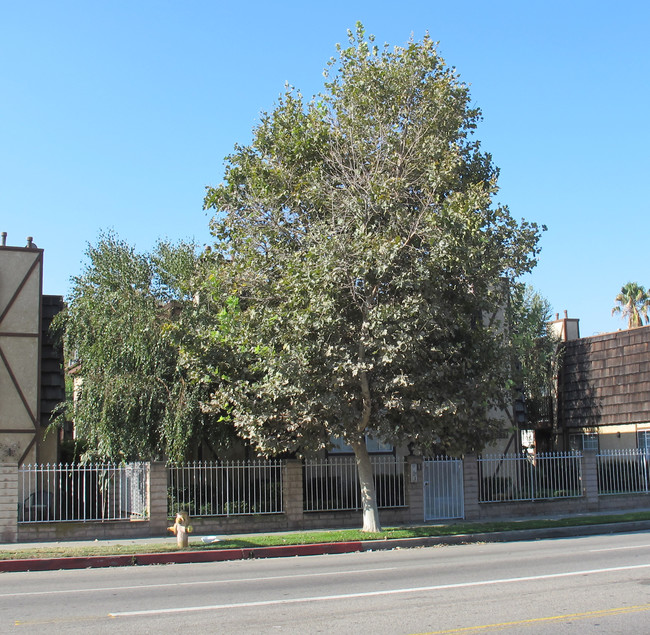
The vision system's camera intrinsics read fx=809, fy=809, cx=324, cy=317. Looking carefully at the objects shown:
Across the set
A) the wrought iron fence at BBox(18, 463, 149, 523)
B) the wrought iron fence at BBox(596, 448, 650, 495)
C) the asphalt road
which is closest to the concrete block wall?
the wrought iron fence at BBox(18, 463, 149, 523)

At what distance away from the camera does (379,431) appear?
17328mm

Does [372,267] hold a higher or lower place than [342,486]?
higher

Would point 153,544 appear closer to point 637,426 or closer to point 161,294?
point 161,294

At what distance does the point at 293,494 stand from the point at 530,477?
7379 mm

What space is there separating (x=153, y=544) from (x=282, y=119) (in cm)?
1079

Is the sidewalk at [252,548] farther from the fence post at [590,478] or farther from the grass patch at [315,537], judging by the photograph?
the fence post at [590,478]

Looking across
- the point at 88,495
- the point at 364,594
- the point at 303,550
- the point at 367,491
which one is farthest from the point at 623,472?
the point at 364,594

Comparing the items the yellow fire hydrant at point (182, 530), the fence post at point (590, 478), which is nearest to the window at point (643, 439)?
the fence post at point (590, 478)

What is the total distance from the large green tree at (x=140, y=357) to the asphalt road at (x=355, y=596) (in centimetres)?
602

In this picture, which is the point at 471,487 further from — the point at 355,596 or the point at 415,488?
the point at 355,596

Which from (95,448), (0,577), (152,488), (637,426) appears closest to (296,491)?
(152,488)

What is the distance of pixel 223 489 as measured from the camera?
19406 mm

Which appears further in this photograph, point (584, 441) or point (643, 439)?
point (584, 441)

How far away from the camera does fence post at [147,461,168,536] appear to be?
1856 cm
